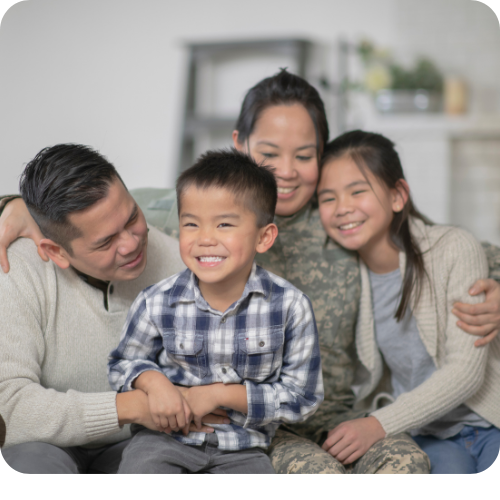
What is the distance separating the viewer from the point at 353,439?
48.0 inches

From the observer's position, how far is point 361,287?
4.78ft


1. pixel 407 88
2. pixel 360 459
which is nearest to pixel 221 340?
pixel 360 459

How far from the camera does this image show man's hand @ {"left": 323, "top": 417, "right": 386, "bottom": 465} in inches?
47.5

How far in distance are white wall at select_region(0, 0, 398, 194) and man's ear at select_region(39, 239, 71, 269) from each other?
12.5ft

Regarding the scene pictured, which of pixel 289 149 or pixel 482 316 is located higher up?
pixel 289 149

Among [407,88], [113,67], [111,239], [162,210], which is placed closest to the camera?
[111,239]

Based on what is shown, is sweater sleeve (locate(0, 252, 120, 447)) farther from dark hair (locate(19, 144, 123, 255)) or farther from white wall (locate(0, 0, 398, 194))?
white wall (locate(0, 0, 398, 194))

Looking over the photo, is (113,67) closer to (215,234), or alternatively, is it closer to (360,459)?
(215,234)

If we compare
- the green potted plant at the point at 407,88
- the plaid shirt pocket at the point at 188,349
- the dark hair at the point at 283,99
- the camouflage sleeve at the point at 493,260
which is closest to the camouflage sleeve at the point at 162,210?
the dark hair at the point at 283,99

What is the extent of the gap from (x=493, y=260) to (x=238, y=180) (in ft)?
2.54

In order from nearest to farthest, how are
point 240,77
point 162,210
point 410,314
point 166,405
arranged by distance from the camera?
point 166,405 → point 410,314 → point 162,210 → point 240,77

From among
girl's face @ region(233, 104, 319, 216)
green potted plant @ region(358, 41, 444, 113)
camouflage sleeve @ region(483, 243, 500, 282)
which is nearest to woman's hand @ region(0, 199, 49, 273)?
girl's face @ region(233, 104, 319, 216)
